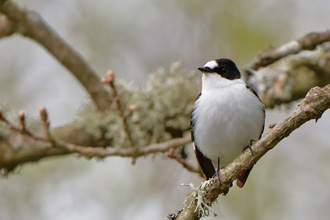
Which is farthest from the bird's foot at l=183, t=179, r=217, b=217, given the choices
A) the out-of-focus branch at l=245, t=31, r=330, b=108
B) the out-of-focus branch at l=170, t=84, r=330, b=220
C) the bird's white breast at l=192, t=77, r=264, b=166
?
the out-of-focus branch at l=245, t=31, r=330, b=108

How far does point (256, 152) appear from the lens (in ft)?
8.30

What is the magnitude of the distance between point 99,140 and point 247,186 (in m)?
2.16

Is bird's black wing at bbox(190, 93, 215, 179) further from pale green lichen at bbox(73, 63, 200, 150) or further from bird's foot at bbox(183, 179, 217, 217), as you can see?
bird's foot at bbox(183, 179, 217, 217)

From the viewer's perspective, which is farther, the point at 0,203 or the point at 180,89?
the point at 0,203

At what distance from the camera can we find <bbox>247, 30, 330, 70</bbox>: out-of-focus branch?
423 cm

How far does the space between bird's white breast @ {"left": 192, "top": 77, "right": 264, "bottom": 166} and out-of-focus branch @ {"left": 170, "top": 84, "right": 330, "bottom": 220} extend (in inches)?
32.3

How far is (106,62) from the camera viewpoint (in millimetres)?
6297

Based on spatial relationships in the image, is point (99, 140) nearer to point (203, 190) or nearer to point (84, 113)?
point (84, 113)

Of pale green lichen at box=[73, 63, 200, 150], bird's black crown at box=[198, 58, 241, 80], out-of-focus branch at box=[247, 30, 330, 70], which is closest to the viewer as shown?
bird's black crown at box=[198, 58, 241, 80]

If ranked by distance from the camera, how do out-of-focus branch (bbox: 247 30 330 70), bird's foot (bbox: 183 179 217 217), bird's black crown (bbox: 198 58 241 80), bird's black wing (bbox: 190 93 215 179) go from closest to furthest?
bird's foot (bbox: 183 179 217 217) → bird's black wing (bbox: 190 93 215 179) → bird's black crown (bbox: 198 58 241 80) → out-of-focus branch (bbox: 247 30 330 70)

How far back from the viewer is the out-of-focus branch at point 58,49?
15.0 ft

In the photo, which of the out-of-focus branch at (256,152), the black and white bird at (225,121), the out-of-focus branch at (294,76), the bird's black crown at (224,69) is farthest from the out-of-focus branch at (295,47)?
the out-of-focus branch at (256,152)

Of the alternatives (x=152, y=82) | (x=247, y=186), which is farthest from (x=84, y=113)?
(x=247, y=186)

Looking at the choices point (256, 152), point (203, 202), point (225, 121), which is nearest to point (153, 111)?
point (225, 121)
